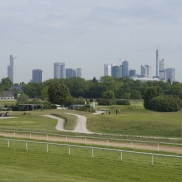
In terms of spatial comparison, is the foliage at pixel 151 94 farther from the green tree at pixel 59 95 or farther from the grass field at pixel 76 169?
the grass field at pixel 76 169

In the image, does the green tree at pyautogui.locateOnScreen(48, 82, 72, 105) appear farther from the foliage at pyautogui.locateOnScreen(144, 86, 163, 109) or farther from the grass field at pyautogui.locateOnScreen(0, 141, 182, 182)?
the grass field at pyautogui.locateOnScreen(0, 141, 182, 182)

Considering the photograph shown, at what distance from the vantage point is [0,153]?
71.9 ft

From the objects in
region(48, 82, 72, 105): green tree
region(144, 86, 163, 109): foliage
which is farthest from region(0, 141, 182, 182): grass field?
region(48, 82, 72, 105): green tree

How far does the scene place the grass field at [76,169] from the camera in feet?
48.2

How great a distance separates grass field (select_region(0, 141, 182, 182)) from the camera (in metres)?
14.7

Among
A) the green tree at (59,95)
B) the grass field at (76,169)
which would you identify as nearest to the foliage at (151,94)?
the green tree at (59,95)

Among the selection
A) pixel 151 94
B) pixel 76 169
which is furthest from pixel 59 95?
pixel 76 169

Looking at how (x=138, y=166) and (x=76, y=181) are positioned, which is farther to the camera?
(x=138, y=166)

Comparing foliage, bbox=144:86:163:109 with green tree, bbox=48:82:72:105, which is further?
green tree, bbox=48:82:72:105

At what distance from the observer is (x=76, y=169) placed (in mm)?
16953

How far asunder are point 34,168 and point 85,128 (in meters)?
35.1

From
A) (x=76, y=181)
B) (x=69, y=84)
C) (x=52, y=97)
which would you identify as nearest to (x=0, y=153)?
(x=76, y=181)

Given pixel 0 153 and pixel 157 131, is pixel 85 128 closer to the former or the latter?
pixel 157 131

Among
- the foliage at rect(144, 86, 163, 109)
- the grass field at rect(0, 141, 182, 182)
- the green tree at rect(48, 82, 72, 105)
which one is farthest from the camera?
the green tree at rect(48, 82, 72, 105)
